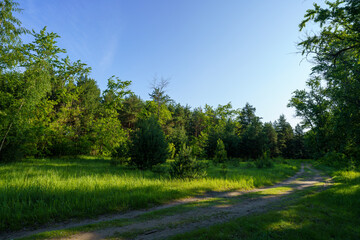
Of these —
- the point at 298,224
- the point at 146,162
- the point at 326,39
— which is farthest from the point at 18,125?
the point at 326,39

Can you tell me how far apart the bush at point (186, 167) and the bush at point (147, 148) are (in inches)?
138

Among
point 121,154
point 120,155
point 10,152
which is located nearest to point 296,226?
point 121,154

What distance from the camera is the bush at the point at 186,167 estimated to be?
984 centimetres

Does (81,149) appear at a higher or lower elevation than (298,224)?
higher

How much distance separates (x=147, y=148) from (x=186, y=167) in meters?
4.56

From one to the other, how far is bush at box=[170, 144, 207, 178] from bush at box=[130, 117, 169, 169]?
3.50 metres

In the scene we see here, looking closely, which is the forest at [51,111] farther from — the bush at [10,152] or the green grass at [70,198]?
the green grass at [70,198]

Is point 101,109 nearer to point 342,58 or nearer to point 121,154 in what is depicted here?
point 121,154

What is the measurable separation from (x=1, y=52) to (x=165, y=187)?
49.1 feet

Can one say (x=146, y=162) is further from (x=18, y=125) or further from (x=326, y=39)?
(x=326, y=39)

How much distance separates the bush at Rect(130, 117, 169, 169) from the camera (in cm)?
1332

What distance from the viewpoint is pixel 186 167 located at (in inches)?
392

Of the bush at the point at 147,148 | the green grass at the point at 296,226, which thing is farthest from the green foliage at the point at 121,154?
the green grass at the point at 296,226

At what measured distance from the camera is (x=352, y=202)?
19.4ft
